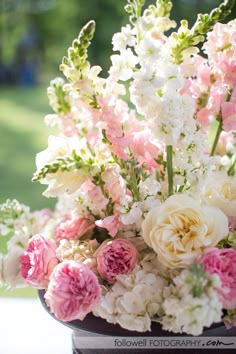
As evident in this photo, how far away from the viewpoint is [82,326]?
2.40 feet

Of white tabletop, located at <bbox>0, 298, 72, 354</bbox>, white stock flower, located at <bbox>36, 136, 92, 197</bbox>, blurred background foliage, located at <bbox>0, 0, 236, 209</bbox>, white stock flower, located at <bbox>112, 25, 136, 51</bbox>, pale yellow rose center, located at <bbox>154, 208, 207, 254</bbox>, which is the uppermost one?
blurred background foliage, located at <bbox>0, 0, 236, 209</bbox>

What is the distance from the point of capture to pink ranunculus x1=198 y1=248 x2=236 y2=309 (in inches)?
26.6

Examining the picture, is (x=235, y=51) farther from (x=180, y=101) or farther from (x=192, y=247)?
(x=192, y=247)

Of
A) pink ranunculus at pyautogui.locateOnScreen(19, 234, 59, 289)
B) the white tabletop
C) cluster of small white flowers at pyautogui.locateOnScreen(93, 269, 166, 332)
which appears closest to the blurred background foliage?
the white tabletop

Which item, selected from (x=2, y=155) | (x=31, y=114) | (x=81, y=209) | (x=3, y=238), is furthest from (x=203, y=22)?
(x=31, y=114)

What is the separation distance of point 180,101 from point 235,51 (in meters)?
0.13

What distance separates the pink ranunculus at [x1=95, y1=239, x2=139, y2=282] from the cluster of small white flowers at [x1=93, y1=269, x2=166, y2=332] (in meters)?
0.02

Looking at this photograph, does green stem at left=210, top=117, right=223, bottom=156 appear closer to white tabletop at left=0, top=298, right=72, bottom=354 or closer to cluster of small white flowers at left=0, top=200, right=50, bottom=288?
cluster of small white flowers at left=0, top=200, right=50, bottom=288

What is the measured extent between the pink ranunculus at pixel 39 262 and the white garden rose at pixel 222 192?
0.69 feet

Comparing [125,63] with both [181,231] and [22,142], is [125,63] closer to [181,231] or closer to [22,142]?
[181,231]

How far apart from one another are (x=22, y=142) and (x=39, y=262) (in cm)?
533

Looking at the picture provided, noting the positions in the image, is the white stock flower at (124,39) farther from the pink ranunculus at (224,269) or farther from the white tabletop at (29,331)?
the white tabletop at (29,331)

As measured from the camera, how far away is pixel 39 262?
77 centimetres

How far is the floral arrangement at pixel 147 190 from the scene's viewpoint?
2.25ft
